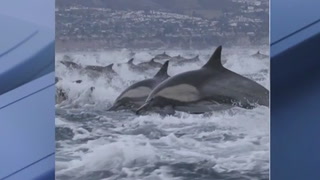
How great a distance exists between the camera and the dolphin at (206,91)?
2793 mm

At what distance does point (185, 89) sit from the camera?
2.80 m

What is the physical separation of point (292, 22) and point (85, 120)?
109 centimetres

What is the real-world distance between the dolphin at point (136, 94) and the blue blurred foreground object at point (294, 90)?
55cm

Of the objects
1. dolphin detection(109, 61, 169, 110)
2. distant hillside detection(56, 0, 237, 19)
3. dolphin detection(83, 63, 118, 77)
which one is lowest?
dolphin detection(109, 61, 169, 110)

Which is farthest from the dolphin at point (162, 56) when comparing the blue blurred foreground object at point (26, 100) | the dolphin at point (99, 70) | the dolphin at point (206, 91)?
the blue blurred foreground object at point (26, 100)

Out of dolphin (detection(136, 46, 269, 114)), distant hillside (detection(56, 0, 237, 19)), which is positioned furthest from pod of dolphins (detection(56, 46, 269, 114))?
distant hillside (detection(56, 0, 237, 19))

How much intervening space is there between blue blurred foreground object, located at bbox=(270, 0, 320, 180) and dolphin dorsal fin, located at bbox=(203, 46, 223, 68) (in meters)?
0.25

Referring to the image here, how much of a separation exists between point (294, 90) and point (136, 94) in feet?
2.47

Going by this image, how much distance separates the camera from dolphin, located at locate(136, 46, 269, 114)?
279 cm

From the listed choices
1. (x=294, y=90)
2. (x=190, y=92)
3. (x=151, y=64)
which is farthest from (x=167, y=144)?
(x=294, y=90)

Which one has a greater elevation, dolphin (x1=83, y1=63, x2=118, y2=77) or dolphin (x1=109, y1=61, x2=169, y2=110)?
dolphin (x1=83, y1=63, x2=118, y2=77)

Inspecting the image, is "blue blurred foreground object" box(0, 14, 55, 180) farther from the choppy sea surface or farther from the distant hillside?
the distant hillside

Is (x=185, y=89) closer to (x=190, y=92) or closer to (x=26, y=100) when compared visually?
(x=190, y=92)

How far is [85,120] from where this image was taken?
2795 mm
